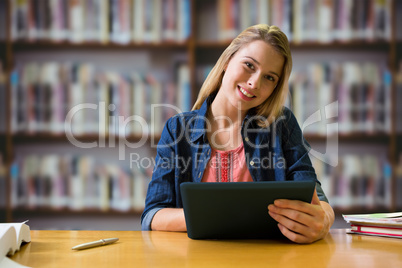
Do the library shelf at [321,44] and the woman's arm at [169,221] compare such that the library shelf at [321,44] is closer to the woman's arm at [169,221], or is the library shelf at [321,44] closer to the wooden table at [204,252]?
the woman's arm at [169,221]

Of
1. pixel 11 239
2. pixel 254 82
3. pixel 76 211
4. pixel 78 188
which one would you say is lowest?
pixel 76 211

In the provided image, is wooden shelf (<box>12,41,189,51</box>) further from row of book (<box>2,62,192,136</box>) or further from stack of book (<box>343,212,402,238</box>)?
stack of book (<box>343,212,402,238</box>)

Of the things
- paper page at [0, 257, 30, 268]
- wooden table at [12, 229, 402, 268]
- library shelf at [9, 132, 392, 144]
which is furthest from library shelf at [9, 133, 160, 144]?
paper page at [0, 257, 30, 268]

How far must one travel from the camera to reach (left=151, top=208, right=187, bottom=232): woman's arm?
1.08 meters

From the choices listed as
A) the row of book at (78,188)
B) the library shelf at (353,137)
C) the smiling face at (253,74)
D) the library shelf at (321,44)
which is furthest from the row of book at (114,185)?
the smiling face at (253,74)

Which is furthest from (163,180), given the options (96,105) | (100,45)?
(100,45)

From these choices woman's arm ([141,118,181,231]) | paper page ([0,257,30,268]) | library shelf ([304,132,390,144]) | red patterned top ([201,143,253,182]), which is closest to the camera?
paper page ([0,257,30,268])

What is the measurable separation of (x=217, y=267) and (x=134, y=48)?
2.06 m

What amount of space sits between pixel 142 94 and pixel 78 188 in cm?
72

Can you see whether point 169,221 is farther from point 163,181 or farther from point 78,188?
point 78,188

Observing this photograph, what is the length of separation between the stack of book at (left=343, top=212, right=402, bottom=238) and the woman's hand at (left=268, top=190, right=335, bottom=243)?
0.16 metres

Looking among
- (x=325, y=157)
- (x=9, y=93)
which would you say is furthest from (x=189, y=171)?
(x=9, y=93)

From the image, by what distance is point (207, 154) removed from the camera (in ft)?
4.68

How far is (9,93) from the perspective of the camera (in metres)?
2.51
